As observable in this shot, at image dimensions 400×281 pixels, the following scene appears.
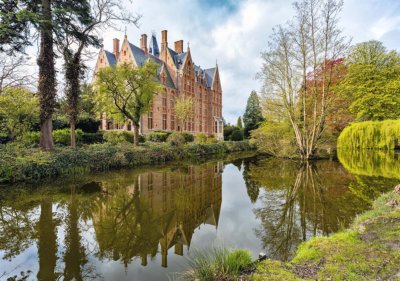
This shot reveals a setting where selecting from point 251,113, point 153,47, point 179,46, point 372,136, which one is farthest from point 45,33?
point 251,113

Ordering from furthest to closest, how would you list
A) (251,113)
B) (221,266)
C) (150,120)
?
(251,113) < (150,120) < (221,266)

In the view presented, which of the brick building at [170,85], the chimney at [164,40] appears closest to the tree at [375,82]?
the brick building at [170,85]

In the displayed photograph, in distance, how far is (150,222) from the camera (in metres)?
5.10

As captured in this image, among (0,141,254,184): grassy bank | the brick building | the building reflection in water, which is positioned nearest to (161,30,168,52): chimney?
the brick building

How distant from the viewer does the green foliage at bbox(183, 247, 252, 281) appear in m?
2.48

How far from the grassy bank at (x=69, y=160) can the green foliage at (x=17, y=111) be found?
2.60 meters

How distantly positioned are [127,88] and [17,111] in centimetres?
725

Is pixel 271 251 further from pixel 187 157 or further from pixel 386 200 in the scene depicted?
pixel 187 157

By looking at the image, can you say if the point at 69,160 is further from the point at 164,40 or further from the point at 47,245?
the point at 164,40

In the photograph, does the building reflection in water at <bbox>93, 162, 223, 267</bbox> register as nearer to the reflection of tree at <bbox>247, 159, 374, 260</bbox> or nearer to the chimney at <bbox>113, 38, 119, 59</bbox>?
the reflection of tree at <bbox>247, 159, 374, 260</bbox>

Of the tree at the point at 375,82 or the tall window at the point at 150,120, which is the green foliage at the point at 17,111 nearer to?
the tall window at the point at 150,120

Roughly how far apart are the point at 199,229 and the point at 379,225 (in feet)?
10.9

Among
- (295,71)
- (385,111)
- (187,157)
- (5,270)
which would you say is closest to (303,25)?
(295,71)

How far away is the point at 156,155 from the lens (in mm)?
16688
